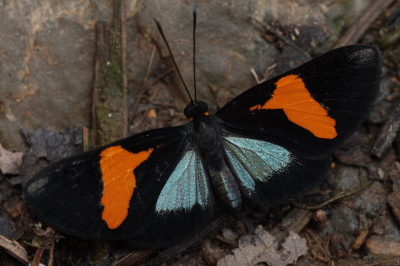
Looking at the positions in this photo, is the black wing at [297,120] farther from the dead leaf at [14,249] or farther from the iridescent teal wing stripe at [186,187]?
the dead leaf at [14,249]

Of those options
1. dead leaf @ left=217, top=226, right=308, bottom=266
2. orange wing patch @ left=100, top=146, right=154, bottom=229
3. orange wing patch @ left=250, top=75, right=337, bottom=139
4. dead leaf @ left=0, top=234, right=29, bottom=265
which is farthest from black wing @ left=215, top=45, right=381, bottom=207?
dead leaf @ left=0, top=234, right=29, bottom=265

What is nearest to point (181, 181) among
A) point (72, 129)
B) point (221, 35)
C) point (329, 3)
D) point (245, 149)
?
point (245, 149)

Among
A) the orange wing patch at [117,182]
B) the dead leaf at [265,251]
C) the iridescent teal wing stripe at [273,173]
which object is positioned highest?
the orange wing patch at [117,182]

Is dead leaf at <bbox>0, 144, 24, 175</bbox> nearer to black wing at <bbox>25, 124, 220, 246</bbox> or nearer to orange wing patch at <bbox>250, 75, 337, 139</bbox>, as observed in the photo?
black wing at <bbox>25, 124, 220, 246</bbox>

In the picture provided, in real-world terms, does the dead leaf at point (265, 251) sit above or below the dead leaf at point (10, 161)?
below

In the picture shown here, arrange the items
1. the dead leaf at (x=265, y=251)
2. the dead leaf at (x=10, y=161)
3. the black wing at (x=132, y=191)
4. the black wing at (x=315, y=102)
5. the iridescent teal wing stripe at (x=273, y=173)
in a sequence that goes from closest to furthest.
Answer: the black wing at (x=132, y=191) < the black wing at (x=315, y=102) < the iridescent teal wing stripe at (x=273, y=173) < the dead leaf at (x=265, y=251) < the dead leaf at (x=10, y=161)

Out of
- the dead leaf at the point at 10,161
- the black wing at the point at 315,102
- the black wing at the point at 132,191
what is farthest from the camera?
the dead leaf at the point at 10,161

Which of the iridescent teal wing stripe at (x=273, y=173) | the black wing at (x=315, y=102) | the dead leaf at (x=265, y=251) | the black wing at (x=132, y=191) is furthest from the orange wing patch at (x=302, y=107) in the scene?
the dead leaf at (x=265, y=251)

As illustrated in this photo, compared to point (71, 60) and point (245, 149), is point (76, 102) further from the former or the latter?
point (245, 149)
